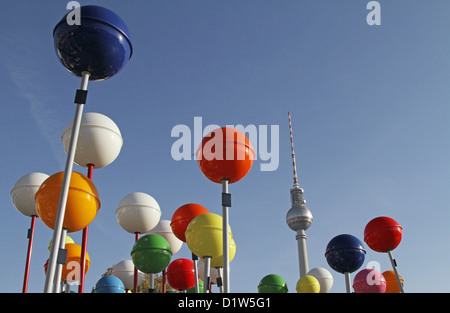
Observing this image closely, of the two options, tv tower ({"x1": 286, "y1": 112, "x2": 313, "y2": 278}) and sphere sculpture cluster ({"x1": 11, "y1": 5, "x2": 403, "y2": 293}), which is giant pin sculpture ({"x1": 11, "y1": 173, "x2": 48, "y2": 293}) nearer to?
sphere sculpture cluster ({"x1": 11, "y1": 5, "x2": 403, "y2": 293})

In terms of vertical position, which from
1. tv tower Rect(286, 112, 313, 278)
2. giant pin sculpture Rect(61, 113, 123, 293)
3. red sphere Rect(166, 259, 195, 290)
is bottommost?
red sphere Rect(166, 259, 195, 290)

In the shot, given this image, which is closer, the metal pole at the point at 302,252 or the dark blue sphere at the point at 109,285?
the dark blue sphere at the point at 109,285

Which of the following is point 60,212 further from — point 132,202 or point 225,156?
point 132,202

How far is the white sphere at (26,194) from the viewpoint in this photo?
10.1 m

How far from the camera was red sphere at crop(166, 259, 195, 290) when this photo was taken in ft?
37.4

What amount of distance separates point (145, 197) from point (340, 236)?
5.87m

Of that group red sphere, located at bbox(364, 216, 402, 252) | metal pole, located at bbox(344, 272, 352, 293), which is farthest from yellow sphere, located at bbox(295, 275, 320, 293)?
red sphere, located at bbox(364, 216, 402, 252)

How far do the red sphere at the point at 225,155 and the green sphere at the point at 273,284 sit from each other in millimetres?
5749

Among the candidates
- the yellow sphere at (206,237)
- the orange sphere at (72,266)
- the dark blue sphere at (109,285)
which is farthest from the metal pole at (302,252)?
the yellow sphere at (206,237)

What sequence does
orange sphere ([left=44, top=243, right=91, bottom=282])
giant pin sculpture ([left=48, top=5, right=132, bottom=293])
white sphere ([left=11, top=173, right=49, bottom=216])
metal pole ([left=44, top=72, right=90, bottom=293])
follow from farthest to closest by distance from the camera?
white sphere ([left=11, top=173, right=49, bottom=216]), orange sphere ([left=44, top=243, right=91, bottom=282]), giant pin sculpture ([left=48, top=5, right=132, bottom=293]), metal pole ([left=44, top=72, right=90, bottom=293])

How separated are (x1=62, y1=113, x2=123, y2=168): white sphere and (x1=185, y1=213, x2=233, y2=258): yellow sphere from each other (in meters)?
2.66

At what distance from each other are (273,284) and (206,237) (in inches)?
197

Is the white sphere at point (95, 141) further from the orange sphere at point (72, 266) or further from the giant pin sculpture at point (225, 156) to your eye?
the giant pin sculpture at point (225, 156)
